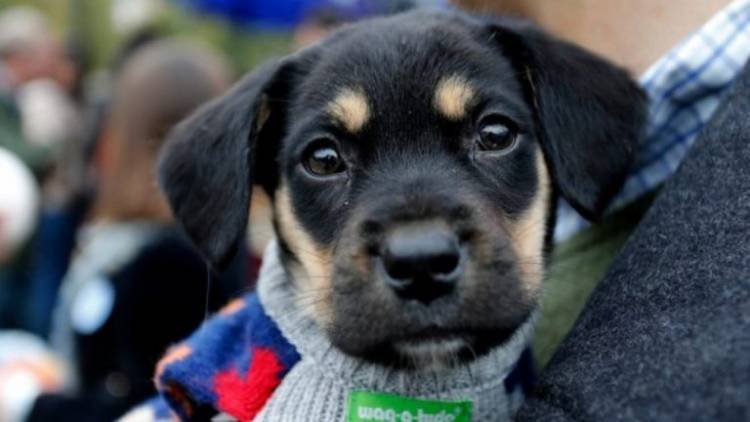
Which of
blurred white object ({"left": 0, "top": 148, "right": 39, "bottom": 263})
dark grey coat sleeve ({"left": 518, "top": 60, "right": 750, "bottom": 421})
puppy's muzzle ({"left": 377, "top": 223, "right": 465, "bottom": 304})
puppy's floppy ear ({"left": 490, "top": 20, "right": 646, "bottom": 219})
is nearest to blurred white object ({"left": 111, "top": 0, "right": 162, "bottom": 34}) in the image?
blurred white object ({"left": 0, "top": 148, "right": 39, "bottom": 263})

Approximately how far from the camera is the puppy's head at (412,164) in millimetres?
1769

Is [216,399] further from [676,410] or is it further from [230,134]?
[676,410]

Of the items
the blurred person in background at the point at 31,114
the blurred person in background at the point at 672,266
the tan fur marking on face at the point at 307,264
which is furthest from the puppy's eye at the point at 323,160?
the blurred person in background at the point at 31,114

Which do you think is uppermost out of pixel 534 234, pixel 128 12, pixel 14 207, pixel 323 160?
pixel 323 160

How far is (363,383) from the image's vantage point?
192cm

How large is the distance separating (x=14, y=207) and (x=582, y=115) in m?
4.21

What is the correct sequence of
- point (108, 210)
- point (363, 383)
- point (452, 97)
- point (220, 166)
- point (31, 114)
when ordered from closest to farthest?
point (363, 383) < point (452, 97) < point (220, 166) < point (108, 210) < point (31, 114)

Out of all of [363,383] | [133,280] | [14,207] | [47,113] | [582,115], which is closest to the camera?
[363,383]

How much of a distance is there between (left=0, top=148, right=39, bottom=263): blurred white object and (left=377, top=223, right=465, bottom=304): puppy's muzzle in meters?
4.23

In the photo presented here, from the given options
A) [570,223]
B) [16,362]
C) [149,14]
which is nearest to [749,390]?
[570,223]

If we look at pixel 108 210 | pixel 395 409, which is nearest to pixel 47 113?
pixel 108 210

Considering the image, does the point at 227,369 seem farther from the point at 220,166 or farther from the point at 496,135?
the point at 496,135

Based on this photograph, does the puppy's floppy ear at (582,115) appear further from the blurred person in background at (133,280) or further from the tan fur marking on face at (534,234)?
the blurred person in background at (133,280)

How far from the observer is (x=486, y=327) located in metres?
1.77
